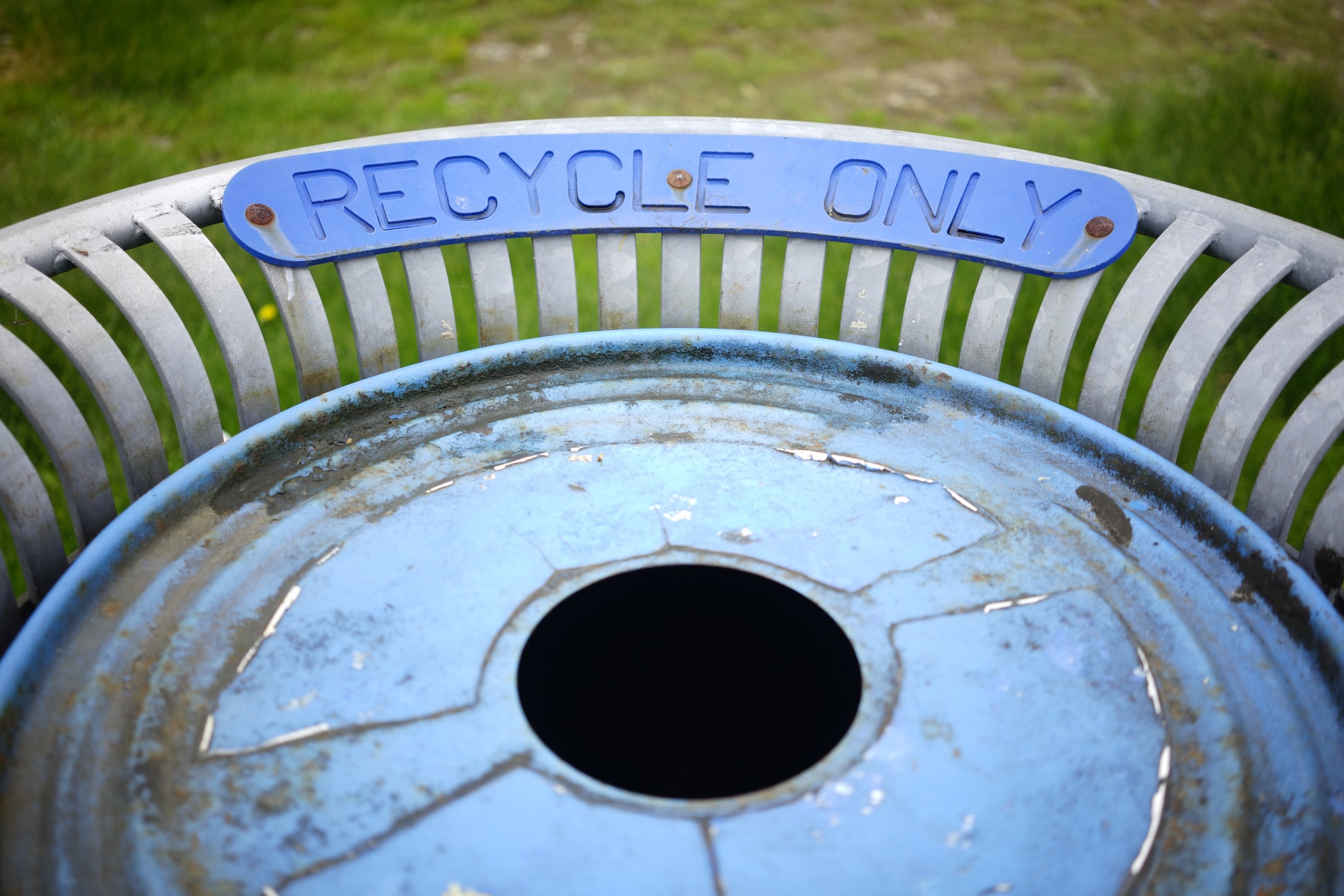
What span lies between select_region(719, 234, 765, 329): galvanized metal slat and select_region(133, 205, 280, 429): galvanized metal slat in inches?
38.6

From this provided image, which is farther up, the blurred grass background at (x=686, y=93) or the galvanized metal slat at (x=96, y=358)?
the blurred grass background at (x=686, y=93)

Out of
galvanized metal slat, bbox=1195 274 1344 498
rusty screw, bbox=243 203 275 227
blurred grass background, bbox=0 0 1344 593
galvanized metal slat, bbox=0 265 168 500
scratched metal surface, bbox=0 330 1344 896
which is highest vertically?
blurred grass background, bbox=0 0 1344 593

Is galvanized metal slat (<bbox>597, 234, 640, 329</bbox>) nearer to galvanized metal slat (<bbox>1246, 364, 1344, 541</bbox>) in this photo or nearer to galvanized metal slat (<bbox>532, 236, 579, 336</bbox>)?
galvanized metal slat (<bbox>532, 236, 579, 336</bbox>)

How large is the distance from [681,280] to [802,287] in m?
0.27

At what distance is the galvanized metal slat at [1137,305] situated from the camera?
2.16 meters

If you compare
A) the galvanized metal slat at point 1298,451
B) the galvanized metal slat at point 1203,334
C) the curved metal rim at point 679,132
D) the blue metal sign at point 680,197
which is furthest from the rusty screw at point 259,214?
the galvanized metal slat at point 1298,451

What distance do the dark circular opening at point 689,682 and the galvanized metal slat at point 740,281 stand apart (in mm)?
703

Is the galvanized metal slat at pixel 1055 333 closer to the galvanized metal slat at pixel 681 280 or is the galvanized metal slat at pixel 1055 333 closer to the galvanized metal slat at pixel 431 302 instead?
the galvanized metal slat at pixel 681 280

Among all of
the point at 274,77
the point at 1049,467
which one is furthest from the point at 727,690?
the point at 274,77

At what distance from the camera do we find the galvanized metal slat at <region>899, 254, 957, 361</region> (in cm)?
229

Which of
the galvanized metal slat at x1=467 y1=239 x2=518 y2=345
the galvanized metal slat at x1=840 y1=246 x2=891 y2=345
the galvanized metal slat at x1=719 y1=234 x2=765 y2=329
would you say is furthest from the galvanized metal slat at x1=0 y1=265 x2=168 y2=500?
the galvanized metal slat at x1=840 y1=246 x2=891 y2=345

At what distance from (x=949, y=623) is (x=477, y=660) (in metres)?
0.72

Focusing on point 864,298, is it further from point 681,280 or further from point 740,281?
point 681,280

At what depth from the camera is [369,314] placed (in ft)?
7.50
